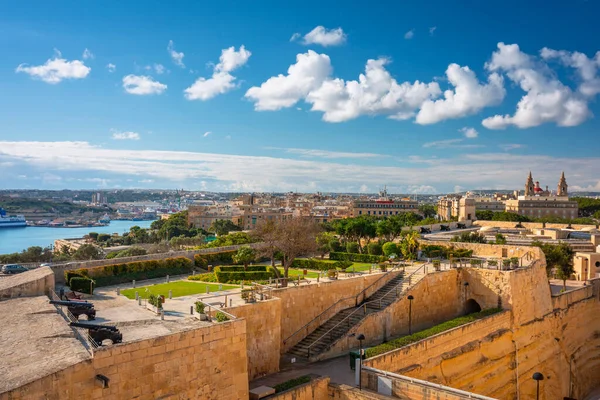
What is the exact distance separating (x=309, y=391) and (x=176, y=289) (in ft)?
33.5

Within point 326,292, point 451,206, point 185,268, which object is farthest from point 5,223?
point 326,292

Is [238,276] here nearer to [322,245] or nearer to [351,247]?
[322,245]

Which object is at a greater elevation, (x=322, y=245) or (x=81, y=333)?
(x=322, y=245)

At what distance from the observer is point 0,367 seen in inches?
426

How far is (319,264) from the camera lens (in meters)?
32.4

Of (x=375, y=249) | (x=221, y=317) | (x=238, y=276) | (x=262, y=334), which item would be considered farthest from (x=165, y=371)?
(x=375, y=249)

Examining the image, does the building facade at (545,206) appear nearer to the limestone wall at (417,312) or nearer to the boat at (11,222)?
the limestone wall at (417,312)

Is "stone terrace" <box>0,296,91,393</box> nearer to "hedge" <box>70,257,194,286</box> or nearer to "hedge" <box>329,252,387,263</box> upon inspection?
"hedge" <box>70,257,194,286</box>

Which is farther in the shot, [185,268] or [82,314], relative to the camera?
[185,268]

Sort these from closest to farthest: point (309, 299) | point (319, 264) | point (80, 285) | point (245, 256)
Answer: point (80, 285) < point (309, 299) < point (245, 256) < point (319, 264)

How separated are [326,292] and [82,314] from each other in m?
11.1

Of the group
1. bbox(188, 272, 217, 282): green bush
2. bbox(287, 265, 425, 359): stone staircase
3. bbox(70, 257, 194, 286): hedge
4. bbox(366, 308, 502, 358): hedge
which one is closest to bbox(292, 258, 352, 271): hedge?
bbox(287, 265, 425, 359): stone staircase

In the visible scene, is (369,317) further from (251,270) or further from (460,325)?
(251,270)

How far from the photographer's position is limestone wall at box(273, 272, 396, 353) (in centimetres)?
2142
